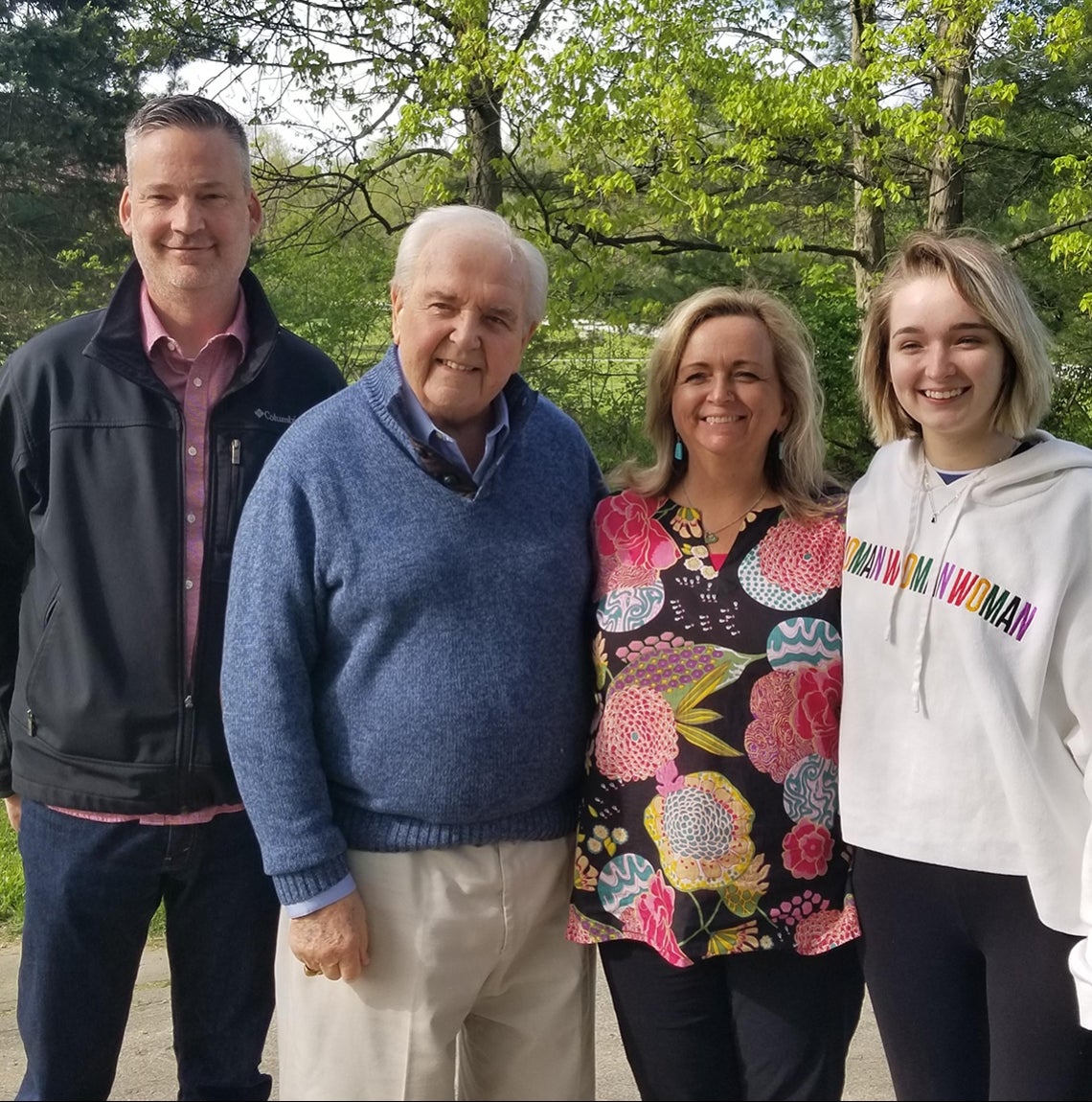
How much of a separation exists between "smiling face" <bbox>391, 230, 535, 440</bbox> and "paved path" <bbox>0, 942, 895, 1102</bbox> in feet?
6.09

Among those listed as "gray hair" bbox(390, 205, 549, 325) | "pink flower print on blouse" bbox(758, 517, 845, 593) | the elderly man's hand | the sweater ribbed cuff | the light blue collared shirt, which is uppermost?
"gray hair" bbox(390, 205, 549, 325)

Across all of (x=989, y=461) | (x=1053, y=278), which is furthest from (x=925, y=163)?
(x=989, y=461)

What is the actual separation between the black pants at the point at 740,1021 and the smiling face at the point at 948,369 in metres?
1.01

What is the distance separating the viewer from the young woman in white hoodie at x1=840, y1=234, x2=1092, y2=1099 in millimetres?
1979

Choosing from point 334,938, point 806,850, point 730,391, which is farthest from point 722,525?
point 334,938

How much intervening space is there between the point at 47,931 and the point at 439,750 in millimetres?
991

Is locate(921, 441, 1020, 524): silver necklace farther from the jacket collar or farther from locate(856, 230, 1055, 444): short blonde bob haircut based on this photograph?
the jacket collar

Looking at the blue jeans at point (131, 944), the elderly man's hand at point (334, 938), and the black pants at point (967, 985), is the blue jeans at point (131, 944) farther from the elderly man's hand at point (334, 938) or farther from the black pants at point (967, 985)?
the black pants at point (967, 985)

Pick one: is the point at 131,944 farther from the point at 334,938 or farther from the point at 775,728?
the point at 775,728

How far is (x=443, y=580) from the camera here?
2131mm

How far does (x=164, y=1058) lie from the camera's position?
Answer: 10.4ft

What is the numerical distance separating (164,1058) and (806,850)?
2017mm

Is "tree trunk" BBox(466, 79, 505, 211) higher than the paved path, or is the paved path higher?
"tree trunk" BBox(466, 79, 505, 211)

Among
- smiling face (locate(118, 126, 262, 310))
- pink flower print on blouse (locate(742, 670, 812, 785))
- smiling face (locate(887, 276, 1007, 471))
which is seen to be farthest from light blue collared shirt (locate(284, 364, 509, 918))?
smiling face (locate(887, 276, 1007, 471))
